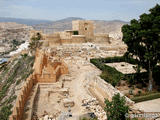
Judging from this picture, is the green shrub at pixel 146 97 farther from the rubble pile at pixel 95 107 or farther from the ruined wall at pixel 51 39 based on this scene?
the ruined wall at pixel 51 39

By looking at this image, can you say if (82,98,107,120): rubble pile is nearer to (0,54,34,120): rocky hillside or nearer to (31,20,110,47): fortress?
(0,54,34,120): rocky hillside

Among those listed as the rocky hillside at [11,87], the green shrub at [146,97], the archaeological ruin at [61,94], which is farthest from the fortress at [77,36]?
the green shrub at [146,97]

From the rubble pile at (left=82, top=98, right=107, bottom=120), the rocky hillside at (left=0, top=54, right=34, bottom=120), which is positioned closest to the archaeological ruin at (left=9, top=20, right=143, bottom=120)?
the rubble pile at (left=82, top=98, right=107, bottom=120)

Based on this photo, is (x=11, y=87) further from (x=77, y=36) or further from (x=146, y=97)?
(x=77, y=36)

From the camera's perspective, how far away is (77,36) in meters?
39.9

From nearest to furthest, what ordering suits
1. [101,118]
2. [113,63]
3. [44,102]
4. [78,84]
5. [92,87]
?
[101,118] < [44,102] < [92,87] < [78,84] < [113,63]

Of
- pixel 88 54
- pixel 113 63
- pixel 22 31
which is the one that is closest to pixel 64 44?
pixel 88 54

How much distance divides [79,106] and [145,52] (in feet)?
25.1

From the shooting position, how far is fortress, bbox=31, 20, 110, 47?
38.3 meters

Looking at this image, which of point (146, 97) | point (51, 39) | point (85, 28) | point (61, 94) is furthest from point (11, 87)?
point (85, 28)

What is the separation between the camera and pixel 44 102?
1468 cm

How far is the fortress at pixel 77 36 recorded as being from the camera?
38.3 metres

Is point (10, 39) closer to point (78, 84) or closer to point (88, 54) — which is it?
point (88, 54)

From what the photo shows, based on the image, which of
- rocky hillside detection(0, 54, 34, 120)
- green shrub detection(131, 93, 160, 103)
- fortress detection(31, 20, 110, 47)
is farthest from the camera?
fortress detection(31, 20, 110, 47)
